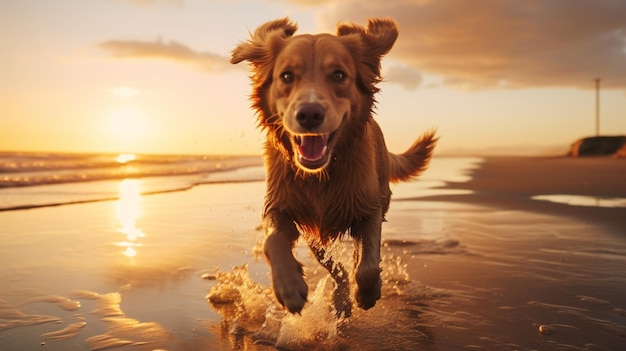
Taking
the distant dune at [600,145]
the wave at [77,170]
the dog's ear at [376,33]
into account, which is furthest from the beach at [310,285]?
the distant dune at [600,145]

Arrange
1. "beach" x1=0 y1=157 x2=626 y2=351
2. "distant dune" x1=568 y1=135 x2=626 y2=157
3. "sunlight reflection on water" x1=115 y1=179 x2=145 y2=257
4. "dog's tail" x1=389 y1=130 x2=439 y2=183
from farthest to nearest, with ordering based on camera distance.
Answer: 1. "distant dune" x1=568 y1=135 x2=626 y2=157
2. "sunlight reflection on water" x1=115 y1=179 x2=145 y2=257
3. "dog's tail" x1=389 y1=130 x2=439 y2=183
4. "beach" x1=0 y1=157 x2=626 y2=351

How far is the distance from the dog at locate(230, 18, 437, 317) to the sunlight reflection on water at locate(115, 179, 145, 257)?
3.03m

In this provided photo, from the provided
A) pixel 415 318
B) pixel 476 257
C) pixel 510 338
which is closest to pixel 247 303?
pixel 415 318

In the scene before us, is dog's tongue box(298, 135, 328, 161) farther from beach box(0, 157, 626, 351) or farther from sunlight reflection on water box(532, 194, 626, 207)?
sunlight reflection on water box(532, 194, 626, 207)

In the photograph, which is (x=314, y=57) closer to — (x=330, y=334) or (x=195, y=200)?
(x=330, y=334)

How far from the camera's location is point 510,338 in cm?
340

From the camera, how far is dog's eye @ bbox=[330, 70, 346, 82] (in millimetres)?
3475

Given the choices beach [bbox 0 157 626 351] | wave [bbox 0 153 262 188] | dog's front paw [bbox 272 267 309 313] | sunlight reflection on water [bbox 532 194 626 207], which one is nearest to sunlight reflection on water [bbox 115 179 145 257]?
beach [bbox 0 157 626 351]

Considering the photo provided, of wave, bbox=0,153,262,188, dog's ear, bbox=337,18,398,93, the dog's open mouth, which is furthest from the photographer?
wave, bbox=0,153,262,188

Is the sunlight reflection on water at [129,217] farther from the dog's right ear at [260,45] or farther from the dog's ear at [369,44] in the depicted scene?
the dog's ear at [369,44]

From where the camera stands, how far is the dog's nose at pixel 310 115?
3070 mm

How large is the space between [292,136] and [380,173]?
1.40 metres

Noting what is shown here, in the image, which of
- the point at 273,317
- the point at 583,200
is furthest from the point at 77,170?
the point at 273,317

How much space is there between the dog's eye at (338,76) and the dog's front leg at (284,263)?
3.44 feet
